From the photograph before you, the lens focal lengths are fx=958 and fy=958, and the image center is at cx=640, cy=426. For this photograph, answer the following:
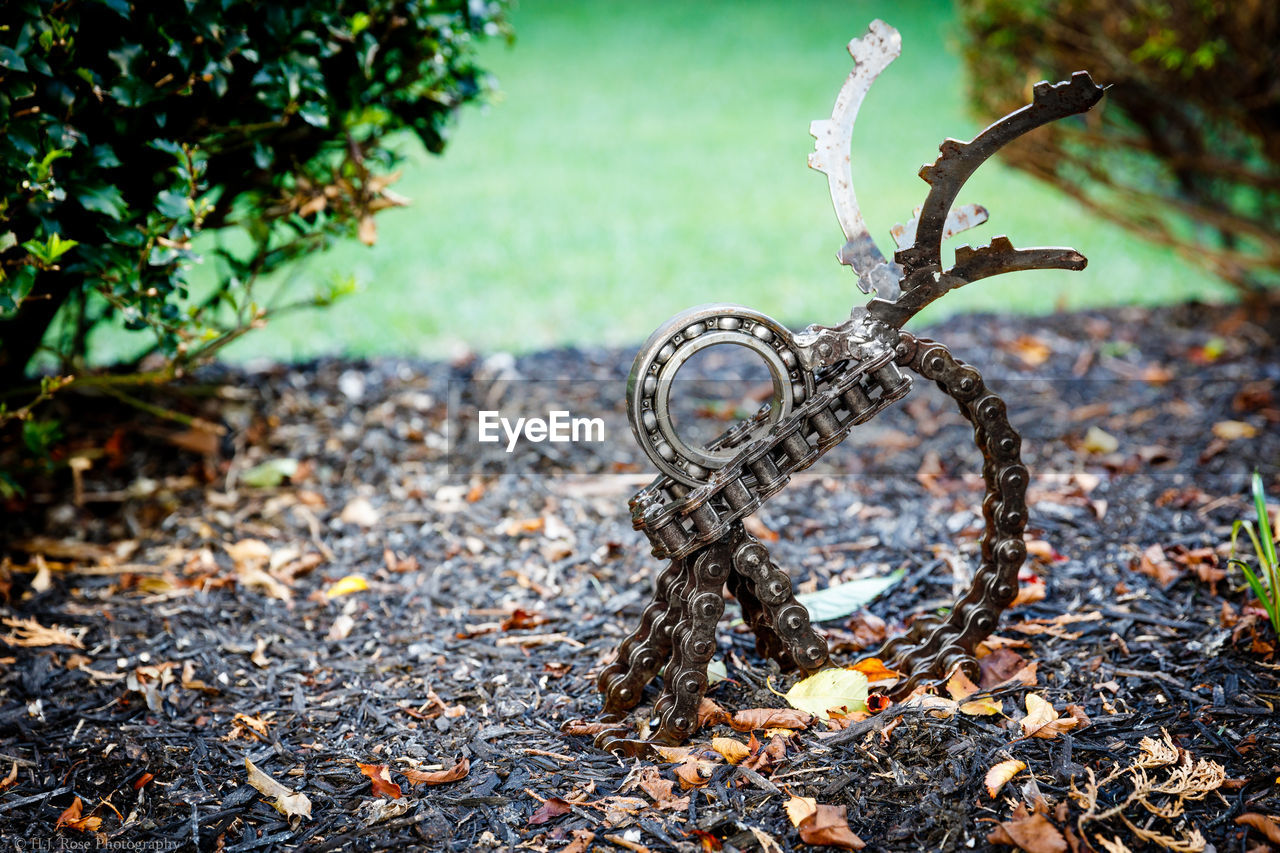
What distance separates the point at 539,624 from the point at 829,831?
3.92 ft

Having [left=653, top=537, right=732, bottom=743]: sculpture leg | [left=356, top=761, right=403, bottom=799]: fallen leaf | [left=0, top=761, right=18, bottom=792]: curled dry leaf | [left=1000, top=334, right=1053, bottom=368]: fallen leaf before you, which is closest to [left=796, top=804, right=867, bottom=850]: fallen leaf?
[left=653, top=537, right=732, bottom=743]: sculpture leg

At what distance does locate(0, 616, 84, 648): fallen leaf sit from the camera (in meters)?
2.79

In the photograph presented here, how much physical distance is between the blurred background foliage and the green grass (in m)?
0.03

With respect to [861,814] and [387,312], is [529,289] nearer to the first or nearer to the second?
[387,312]

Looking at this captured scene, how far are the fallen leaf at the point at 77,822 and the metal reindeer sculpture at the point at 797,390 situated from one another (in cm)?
116

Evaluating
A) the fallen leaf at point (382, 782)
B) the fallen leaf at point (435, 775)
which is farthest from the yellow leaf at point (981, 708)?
the fallen leaf at point (382, 782)

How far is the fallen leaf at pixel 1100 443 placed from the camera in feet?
13.2

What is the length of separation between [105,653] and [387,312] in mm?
3574

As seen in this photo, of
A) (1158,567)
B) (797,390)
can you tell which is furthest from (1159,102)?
(797,390)

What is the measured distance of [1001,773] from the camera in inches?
83.8

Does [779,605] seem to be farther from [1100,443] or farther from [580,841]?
[1100,443]

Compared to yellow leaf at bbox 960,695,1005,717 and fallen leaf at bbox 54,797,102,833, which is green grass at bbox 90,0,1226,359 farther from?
yellow leaf at bbox 960,695,1005,717

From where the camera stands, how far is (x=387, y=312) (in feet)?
20.0

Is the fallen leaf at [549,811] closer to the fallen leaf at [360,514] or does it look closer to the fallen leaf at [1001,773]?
the fallen leaf at [1001,773]
